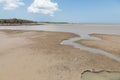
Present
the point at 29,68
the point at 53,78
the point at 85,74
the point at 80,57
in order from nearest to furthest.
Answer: the point at 53,78 < the point at 85,74 < the point at 29,68 < the point at 80,57

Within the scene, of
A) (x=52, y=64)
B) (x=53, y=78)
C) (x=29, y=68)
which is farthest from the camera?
(x=52, y=64)

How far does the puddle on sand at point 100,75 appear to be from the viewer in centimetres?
830

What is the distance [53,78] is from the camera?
26.7 ft

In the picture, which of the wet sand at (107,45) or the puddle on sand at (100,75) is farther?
the wet sand at (107,45)

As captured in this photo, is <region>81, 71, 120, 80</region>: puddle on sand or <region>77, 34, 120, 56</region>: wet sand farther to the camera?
<region>77, 34, 120, 56</region>: wet sand

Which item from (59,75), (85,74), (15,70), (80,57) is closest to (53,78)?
(59,75)

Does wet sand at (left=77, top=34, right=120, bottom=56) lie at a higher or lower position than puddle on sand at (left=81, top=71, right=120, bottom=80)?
higher

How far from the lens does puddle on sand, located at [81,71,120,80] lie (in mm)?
8297

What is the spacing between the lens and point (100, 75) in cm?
875

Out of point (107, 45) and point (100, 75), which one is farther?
point (107, 45)

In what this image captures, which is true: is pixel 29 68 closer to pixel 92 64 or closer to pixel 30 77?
pixel 30 77

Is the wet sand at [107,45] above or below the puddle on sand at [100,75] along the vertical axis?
above

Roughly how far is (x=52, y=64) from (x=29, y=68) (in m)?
1.52

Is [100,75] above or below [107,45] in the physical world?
below
